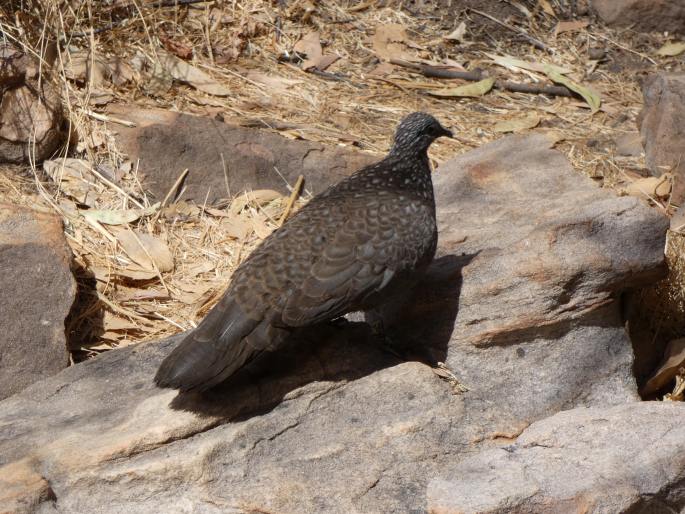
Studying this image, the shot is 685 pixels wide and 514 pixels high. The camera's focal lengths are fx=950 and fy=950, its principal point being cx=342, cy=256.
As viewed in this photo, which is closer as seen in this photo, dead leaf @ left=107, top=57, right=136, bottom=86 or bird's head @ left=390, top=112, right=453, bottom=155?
bird's head @ left=390, top=112, right=453, bottom=155

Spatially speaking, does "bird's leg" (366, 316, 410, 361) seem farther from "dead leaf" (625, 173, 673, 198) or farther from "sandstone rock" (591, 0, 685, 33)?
"sandstone rock" (591, 0, 685, 33)

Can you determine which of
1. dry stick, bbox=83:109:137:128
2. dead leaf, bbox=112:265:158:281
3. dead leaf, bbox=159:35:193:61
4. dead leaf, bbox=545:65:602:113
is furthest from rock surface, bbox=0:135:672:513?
dead leaf, bbox=159:35:193:61

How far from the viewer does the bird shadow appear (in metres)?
3.92

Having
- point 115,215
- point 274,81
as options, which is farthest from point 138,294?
point 274,81

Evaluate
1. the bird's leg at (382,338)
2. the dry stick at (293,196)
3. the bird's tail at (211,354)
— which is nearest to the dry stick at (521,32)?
the dry stick at (293,196)

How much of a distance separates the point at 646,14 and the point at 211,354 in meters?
6.18

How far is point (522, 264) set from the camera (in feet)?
14.5

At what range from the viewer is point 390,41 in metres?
7.92

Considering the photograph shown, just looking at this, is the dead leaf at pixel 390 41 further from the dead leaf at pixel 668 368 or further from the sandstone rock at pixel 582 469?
the sandstone rock at pixel 582 469

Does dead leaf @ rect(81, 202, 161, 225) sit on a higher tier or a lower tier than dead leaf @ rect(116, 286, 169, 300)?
higher

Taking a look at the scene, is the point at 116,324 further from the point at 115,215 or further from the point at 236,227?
the point at 236,227

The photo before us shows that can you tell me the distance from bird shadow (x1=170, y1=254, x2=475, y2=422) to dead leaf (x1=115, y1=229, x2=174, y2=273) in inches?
57.7

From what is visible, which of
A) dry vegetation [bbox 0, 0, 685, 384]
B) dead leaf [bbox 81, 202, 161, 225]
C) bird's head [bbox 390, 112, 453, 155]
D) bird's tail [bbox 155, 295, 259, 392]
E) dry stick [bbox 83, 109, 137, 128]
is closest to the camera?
bird's tail [bbox 155, 295, 259, 392]

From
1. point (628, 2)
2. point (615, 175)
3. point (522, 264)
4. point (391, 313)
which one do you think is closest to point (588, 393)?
point (522, 264)
